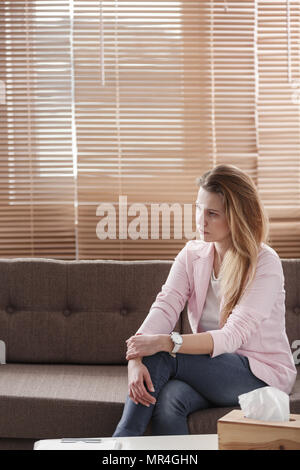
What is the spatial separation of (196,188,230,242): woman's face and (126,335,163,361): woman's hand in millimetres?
378

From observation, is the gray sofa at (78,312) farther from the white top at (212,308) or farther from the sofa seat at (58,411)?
the white top at (212,308)

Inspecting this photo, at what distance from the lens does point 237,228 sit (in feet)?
6.28

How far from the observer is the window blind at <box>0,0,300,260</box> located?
8.52 feet

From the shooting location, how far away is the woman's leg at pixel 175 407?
5.39 feet

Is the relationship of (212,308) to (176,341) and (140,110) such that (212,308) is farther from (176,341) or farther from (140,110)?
(140,110)

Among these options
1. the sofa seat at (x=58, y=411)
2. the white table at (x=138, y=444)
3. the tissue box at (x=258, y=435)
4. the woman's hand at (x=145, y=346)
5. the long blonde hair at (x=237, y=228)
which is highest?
the long blonde hair at (x=237, y=228)

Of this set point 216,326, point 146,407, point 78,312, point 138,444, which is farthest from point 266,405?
point 78,312

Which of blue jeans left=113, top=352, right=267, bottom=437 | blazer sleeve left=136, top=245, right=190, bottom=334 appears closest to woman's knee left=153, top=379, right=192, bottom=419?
blue jeans left=113, top=352, right=267, bottom=437

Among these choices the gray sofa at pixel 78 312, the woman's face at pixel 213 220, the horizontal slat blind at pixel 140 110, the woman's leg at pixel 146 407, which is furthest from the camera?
the horizontal slat blind at pixel 140 110

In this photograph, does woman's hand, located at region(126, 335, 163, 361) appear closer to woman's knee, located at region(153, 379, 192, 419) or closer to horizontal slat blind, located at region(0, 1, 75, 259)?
woman's knee, located at region(153, 379, 192, 419)

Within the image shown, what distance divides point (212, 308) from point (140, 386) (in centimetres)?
43

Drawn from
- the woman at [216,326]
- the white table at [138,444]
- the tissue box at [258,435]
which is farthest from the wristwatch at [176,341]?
the tissue box at [258,435]

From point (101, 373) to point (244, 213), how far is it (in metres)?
0.73
